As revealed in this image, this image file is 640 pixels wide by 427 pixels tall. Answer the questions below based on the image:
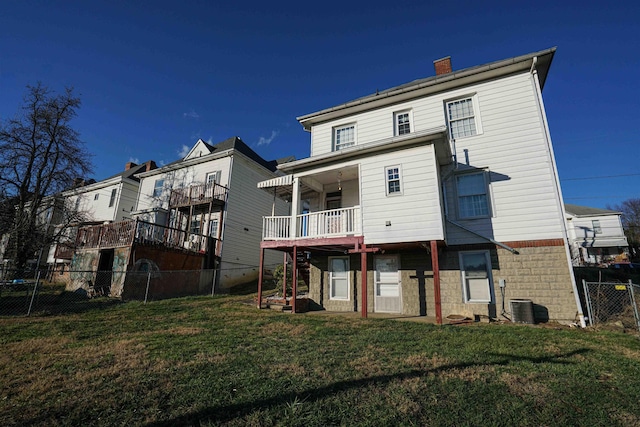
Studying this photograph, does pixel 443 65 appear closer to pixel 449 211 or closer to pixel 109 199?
pixel 449 211

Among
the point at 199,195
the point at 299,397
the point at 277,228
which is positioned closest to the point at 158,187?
the point at 199,195

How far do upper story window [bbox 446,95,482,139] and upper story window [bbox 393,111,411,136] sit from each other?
1.50m

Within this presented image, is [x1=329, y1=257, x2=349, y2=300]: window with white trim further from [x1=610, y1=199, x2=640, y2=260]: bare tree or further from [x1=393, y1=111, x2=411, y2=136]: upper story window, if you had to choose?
[x1=610, y1=199, x2=640, y2=260]: bare tree

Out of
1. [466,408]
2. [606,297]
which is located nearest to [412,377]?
[466,408]

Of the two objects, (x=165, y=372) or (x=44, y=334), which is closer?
(x=165, y=372)

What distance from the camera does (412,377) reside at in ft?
13.8

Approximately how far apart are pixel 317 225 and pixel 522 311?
6.77 metres

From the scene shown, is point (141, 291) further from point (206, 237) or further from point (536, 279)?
point (536, 279)

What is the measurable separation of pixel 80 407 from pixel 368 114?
40.8 feet

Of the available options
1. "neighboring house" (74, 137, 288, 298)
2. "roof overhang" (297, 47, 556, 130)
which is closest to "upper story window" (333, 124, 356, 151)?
"roof overhang" (297, 47, 556, 130)

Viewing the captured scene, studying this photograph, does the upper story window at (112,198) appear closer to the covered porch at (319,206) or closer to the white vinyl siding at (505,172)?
the covered porch at (319,206)

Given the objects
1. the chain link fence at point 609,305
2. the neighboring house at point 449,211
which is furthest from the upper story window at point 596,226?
the neighboring house at point 449,211

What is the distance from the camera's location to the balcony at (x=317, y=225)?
10.1m

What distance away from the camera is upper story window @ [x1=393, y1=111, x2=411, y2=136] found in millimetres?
12000
